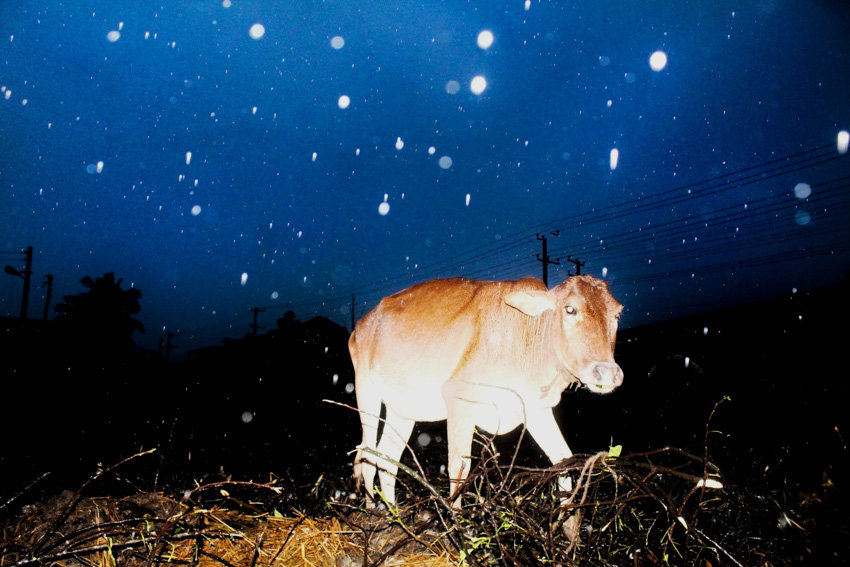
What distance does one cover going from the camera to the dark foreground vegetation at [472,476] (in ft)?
4.40

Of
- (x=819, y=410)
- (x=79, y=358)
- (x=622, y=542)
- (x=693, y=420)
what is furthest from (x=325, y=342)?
(x=622, y=542)

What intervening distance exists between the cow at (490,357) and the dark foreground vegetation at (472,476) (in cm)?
35

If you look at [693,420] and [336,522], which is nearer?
[336,522]

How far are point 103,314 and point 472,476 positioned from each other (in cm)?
5156

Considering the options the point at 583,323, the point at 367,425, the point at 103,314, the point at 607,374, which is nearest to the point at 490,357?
the point at 583,323

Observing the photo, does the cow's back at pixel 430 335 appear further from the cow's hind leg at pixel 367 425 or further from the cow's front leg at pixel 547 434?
the cow's front leg at pixel 547 434

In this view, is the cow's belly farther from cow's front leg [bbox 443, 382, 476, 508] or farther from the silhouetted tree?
the silhouetted tree

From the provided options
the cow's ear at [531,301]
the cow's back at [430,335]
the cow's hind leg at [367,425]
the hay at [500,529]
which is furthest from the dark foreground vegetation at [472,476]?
the cow's ear at [531,301]

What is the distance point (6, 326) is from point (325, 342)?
136ft

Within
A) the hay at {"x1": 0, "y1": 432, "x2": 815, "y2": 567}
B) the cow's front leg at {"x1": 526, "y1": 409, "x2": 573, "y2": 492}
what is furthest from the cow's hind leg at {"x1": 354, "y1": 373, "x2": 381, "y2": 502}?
the cow's front leg at {"x1": 526, "y1": 409, "x2": 573, "y2": 492}

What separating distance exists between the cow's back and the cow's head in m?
0.16

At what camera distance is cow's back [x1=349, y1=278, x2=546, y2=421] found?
9.15ft

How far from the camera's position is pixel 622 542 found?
73.2 inches

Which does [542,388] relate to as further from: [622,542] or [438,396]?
[622,542]
